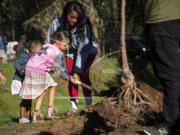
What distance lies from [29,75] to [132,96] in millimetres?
1693

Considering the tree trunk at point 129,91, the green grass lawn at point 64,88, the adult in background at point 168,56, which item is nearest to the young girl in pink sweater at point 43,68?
the green grass lawn at point 64,88

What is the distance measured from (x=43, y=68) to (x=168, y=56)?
75.5 inches

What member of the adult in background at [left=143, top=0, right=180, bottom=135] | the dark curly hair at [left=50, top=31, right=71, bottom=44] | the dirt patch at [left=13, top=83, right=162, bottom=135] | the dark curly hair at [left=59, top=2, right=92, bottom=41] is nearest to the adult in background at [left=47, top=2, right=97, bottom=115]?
the dark curly hair at [left=59, top=2, right=92, bottom=41]

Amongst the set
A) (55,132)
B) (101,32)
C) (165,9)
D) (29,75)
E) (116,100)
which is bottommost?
(55,132)

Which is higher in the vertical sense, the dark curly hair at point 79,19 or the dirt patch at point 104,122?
the dark curly hair at point 79,19

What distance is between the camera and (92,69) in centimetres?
438

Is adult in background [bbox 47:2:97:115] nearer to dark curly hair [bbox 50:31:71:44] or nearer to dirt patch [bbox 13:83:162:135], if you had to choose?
dark curly hair [bbox 50:31:71:44]

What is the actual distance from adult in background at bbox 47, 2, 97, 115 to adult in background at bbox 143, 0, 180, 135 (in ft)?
5.47

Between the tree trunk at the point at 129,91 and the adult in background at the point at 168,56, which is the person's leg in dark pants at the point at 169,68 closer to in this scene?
the adult in background at the point at 168,56

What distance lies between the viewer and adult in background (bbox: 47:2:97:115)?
3.93 m

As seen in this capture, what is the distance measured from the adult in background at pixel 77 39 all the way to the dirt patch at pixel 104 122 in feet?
1.46

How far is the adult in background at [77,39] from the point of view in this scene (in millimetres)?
3926

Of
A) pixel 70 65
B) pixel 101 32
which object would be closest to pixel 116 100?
pixel 70 65

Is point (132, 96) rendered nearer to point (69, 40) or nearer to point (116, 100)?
point (116, 100)
